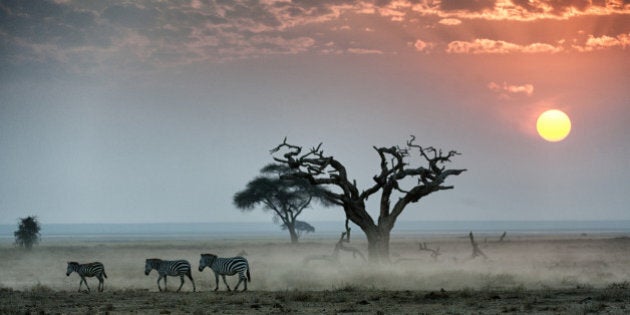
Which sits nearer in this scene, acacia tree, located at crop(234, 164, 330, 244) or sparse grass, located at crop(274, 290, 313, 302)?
sparse grass, located at crop(274, 290, 313, 302)

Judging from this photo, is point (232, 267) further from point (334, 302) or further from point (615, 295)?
point (615, 295)

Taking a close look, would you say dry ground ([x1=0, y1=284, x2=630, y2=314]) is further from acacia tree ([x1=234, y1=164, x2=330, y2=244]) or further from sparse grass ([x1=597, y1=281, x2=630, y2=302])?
acacia tree ([x1=234, y1=164, x2=330, y2=244])

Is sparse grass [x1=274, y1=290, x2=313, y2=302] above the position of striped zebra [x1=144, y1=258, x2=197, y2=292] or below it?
below

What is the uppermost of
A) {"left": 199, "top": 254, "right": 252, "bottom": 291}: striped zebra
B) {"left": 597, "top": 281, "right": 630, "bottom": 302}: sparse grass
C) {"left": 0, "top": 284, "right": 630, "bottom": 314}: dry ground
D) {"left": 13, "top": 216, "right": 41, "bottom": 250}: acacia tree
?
{"left": 13, "top": 216, "right": 41, "bottom": 250}: acacia tree

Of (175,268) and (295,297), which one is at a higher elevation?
(175,268)

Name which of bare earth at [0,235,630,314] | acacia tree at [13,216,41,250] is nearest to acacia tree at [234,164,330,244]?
acacia tree at [13,216,41,250]

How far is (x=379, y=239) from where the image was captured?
137 feet

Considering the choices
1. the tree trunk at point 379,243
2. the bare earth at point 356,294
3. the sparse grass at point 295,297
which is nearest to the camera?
the bare earth at point 356,294

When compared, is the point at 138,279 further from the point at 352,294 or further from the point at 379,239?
the point at 352,294

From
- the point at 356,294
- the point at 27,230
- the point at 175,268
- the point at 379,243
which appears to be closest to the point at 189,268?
the point at 175,268

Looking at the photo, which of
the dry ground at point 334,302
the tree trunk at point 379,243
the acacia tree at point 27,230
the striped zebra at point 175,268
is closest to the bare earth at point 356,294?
the dry ground at point 334,302

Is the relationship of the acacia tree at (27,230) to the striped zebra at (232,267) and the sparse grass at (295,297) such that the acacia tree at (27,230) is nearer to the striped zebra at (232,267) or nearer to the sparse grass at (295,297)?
the striped zebra at (232,267)

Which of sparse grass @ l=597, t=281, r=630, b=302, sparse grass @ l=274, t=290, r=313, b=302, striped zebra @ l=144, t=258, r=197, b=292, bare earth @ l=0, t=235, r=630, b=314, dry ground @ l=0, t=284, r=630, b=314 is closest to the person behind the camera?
dry ground @ l=0, t=284, r=630, b=314

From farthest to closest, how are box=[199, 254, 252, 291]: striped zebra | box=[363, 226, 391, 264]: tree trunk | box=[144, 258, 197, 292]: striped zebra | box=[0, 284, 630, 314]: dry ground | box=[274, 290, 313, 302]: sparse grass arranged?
box=[363, 226, 391, 264]: tree trunk → box=[144, 258, 197, 292]: striped zebra → box=[199, 254, 252, 291]: striped zebra → box=[274, 290, 313, 302]: sparse grass → box=[0, 284, 630, 314]: dry ground
